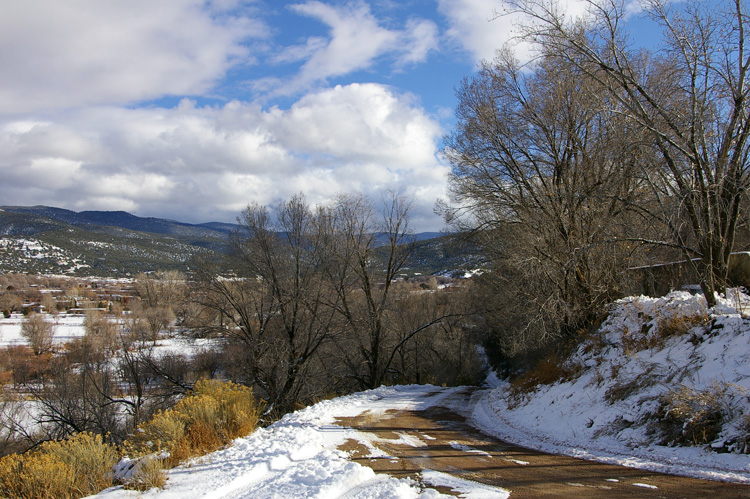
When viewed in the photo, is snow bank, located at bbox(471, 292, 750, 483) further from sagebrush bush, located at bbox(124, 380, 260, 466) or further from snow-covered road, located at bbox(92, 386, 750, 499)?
sagebrush bush, located at bbox(124, 380, 260, 466)

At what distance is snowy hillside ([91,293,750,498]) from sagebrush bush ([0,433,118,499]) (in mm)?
447

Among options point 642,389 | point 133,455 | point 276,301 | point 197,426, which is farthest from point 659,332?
point 276,301

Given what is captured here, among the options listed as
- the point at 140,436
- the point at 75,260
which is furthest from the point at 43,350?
the point at 75,260

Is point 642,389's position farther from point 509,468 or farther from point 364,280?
point 364,280

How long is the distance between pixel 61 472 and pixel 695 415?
8584mm

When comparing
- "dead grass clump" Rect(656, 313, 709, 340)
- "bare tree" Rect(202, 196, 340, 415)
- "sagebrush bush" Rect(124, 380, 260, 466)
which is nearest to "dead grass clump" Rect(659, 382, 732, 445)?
"dead grass clump" Rect(656, 313, 709, 340)

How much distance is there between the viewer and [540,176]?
48.8 feet

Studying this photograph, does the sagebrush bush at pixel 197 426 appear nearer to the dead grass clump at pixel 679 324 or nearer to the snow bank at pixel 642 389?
the snow bank at pixel 642 389

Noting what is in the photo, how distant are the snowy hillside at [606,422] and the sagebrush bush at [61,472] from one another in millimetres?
447

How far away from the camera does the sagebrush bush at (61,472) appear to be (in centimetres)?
515

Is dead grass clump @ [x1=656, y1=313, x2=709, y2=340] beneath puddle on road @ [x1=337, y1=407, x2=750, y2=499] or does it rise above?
above

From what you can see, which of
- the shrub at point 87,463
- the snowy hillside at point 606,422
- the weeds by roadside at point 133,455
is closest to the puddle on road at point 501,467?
the snowy hillside at point 606,422

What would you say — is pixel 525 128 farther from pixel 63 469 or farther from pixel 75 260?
pixel 75 260

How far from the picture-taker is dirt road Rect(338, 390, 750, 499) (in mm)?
4859
